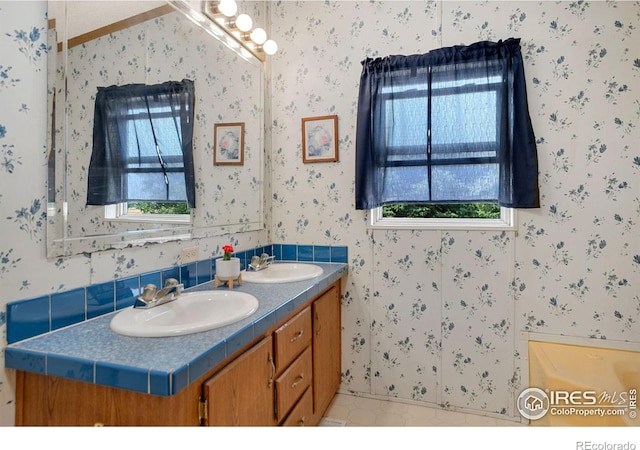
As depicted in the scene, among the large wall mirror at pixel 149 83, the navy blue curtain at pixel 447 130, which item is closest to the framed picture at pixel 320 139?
the navy blue curtain at pixel 447 130

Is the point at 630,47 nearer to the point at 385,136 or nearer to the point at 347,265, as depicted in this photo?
the point at 385,136

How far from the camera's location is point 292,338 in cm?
152

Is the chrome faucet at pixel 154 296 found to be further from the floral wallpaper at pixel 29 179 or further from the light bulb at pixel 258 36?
the light bulb at pixel 258 36

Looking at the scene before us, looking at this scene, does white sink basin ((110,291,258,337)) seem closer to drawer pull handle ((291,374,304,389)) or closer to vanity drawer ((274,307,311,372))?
vanity drawer ((274,307,311,372))

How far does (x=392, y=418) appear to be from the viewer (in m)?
2.00

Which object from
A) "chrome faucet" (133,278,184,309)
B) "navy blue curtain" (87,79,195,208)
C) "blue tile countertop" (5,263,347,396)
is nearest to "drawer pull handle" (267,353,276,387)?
"blue tile countertop" (5,263,347,396)

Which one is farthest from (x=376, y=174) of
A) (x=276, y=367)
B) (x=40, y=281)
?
(x=40, y=281)

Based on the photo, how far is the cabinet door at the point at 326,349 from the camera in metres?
1.83

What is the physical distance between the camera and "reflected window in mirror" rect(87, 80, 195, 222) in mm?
1276

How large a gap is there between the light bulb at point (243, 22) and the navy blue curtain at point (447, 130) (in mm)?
716

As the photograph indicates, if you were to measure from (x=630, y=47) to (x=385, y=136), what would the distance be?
1.25 meters

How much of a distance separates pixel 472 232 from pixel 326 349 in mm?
1058

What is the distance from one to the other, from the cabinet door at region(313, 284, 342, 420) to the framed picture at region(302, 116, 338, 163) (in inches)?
32.6

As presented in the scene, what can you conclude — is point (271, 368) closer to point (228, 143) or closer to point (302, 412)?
point (302, 412)
